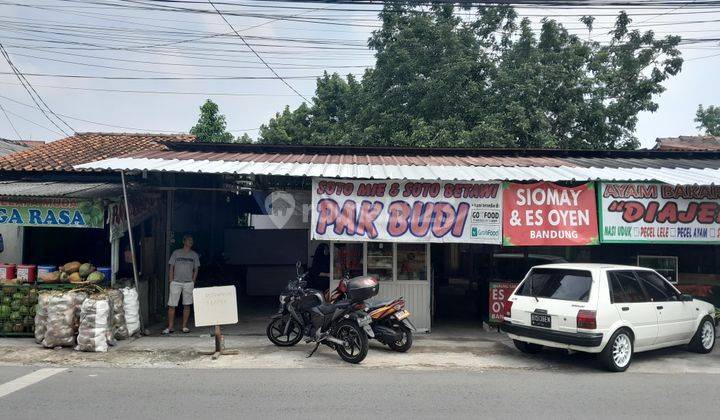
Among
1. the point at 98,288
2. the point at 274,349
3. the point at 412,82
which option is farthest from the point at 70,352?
the point at 412,82

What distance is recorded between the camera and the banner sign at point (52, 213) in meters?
8.98

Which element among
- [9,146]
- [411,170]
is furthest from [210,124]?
[411,170]

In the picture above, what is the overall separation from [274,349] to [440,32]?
49.5 feet

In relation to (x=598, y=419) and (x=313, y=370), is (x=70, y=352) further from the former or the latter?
(x=598, y=419)

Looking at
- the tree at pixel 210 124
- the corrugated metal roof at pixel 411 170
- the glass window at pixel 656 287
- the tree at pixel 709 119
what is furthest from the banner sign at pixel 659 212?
the tree at pixel 709 119

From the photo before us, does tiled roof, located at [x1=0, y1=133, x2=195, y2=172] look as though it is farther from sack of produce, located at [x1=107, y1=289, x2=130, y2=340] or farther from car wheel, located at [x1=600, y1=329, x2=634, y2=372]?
car wheel, located at [x1=600, y1=329, x2=634, y2=372]

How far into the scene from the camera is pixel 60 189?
32.7 feet

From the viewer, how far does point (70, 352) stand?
795 cm

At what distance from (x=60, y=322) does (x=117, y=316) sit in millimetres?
853

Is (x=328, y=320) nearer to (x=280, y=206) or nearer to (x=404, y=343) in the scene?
(x=404, y=343)

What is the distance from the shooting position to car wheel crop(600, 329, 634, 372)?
22.5 ft

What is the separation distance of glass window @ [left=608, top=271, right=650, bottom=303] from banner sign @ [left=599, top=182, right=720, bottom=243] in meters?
1.71

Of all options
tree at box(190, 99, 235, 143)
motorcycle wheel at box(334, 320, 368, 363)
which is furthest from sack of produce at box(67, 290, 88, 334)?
tree at box(190, 99, 235, 143)

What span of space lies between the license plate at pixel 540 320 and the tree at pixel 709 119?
33.3 m
